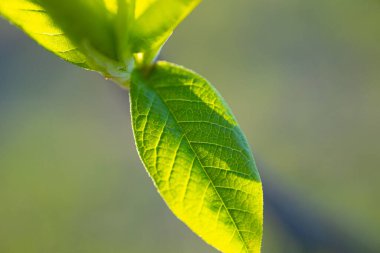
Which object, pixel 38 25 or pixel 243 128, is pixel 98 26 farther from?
pixel 243 128

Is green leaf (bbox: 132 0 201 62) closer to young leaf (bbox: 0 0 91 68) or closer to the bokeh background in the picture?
young leaf (bbox: 0 0 91 68)

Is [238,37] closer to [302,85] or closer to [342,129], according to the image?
[302,85]

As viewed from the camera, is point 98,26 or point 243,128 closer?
point 98,26

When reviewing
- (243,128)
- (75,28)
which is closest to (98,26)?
(75,28)

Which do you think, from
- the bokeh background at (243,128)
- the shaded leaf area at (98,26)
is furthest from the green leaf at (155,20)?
the bokeh background at (243,128)

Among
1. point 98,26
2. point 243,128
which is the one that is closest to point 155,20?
point 98,26

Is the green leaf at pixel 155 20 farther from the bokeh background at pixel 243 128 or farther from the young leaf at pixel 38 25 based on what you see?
the bokeh background at pixel 243 128
